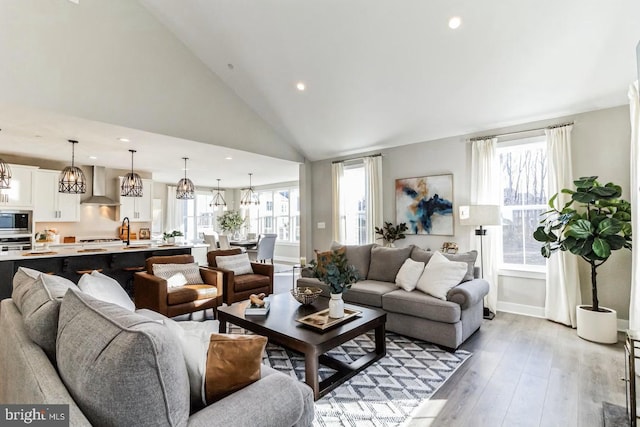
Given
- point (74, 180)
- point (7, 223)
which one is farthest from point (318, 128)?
point (7, 223)

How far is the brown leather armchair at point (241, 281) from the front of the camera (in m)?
4.30

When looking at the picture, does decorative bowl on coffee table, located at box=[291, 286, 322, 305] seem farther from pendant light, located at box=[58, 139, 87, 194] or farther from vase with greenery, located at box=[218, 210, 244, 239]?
vase with greenery, located at box=[218, 210, 244, 239]

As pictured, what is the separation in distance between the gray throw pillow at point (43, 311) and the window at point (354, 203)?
5088mm

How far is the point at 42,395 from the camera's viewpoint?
96cm

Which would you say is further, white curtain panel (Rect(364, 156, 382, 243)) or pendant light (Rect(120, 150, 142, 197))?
white curtain panel (Rect(364, 156, 382, 243))

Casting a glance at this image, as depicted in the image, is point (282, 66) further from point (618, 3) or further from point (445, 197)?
point (618, 3)

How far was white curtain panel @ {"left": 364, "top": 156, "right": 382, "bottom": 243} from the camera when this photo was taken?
5762mm

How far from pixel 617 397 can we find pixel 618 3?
3.31 metres

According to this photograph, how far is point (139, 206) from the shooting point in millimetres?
7562

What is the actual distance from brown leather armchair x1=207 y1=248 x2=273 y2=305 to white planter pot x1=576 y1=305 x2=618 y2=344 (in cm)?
395

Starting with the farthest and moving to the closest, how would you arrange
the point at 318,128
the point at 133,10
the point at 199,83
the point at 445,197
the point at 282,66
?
the point at 318,128
the point at 445,197
the point at 199,83
the point at 282,66
the point at 133,10

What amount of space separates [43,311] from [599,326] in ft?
15.4

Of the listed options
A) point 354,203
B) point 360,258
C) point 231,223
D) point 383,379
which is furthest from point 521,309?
point 231,223

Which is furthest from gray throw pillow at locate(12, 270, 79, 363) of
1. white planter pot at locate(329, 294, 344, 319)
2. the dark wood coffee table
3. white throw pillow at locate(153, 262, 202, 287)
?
white throw pillow at locate(153, 262, 202, 287)
